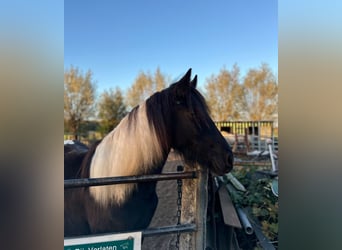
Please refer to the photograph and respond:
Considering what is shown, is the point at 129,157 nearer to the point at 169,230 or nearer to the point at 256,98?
the point at 169,230

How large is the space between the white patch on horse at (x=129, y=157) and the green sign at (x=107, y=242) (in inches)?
6.1

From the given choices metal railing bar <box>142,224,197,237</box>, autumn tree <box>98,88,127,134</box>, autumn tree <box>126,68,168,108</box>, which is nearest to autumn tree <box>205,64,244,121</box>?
autumn tree <box>126,68,168,108</box>

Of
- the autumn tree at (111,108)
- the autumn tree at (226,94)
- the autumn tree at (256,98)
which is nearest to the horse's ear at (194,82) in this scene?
the autumn tree at (226,94)

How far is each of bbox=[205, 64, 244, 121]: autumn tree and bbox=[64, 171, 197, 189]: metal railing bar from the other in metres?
0.93

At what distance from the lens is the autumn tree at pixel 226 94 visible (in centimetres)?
170

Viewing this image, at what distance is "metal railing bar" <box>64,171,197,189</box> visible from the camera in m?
0.62

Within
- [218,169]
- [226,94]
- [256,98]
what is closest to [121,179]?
[218,169]

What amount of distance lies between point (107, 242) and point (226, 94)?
5.65 feet

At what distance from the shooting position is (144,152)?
2.52ft

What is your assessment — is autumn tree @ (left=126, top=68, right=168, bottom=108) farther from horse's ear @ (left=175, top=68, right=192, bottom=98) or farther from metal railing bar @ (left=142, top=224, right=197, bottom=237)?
metal railing bar @ (left=142, top=224, right=197, bottom=237)

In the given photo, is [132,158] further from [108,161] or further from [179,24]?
[179,24]
